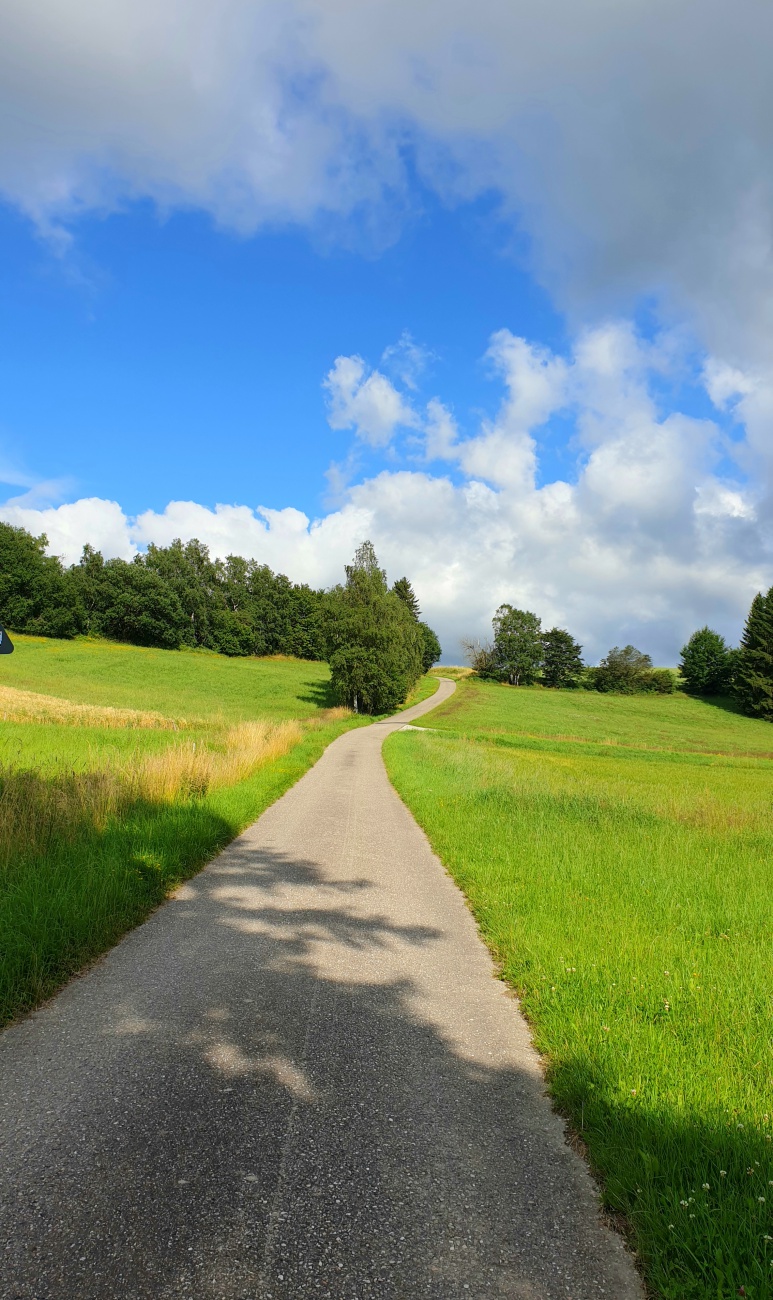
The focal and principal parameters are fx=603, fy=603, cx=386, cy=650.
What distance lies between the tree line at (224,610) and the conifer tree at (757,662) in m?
41.1

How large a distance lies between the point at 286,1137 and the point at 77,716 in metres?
30.6

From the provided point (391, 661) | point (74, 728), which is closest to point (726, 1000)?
point (74, 728)

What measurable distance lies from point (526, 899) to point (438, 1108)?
3904 millimetres

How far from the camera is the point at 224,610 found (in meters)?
104

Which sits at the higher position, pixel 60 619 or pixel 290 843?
pixel 60 619

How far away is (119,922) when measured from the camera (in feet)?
20.3

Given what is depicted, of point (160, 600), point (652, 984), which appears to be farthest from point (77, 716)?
point (160, 600)

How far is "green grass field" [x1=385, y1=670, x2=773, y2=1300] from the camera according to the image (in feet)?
9.32

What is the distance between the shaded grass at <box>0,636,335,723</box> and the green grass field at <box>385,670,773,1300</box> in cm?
2726

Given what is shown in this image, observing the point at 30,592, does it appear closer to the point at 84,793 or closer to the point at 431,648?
the point at 431,648

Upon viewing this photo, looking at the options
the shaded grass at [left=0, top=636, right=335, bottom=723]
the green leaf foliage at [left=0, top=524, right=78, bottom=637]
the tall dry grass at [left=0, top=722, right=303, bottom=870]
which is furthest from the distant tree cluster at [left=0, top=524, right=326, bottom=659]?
the tall dry grass at [left=0, top=722, right=303, bottom=870]

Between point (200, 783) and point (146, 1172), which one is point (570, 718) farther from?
point (146, 1172)

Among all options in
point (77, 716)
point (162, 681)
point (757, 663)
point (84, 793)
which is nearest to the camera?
point (84, 793)

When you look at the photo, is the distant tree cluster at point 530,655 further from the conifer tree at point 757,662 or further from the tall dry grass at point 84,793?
the tall dry grass at point 84,793
